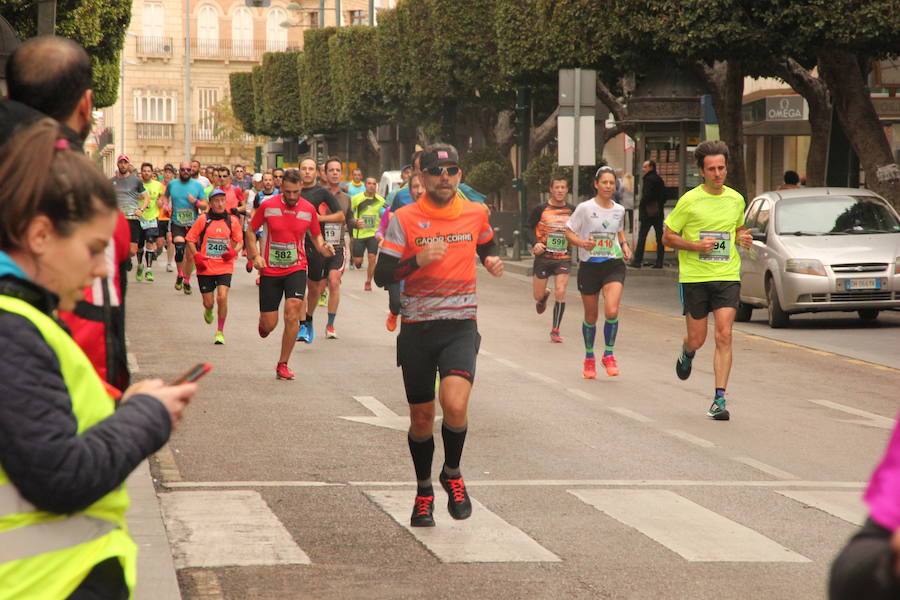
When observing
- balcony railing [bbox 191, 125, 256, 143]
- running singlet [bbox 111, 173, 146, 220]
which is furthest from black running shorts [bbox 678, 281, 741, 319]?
balcony railing [bbox 191, 125, 256, 143]

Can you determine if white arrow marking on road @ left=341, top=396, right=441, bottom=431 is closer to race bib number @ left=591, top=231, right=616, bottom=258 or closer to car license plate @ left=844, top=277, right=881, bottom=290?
race bib number @ left=591, top=231, right=616, bottom=258

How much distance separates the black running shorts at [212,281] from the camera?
17.5 metres

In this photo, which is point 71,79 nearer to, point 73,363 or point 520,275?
point 73,363

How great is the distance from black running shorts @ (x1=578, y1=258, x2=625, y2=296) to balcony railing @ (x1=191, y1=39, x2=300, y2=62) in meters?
87.7

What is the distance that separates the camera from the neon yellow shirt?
28234 millimetres

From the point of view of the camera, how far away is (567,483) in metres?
8.76

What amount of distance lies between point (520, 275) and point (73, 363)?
27917mm

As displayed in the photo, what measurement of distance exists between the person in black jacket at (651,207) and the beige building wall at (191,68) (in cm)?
6775

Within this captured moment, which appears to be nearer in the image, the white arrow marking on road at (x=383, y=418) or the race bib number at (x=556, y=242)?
the white arrow marking on road at (x=383, y=418)

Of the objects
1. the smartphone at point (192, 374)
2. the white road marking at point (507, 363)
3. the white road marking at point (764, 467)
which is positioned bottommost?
the white road marking at point (507, 363)

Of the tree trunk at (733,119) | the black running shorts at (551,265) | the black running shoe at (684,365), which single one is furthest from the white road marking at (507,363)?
the tree trunk at (733,119)

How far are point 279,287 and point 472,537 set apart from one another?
283 inches

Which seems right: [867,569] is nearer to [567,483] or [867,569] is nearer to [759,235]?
[567,483]

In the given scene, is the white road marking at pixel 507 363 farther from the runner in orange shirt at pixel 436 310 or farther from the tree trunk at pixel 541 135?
the tree trunk at pixel 541 135
